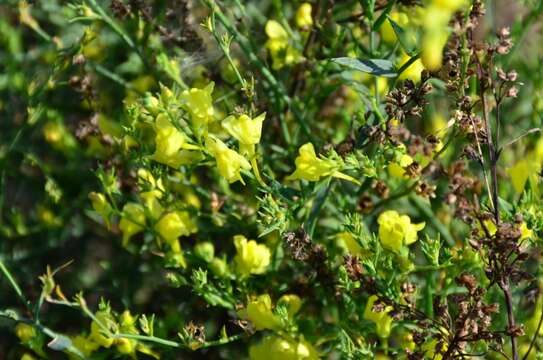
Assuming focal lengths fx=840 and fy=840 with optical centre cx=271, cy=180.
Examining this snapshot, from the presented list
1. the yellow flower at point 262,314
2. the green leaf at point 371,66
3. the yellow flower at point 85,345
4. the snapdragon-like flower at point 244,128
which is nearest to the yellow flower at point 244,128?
the snapdragon-like flower at point 244,128

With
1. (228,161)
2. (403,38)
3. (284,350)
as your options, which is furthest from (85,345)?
(403,38)

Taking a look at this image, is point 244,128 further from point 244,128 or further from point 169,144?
point 169,144

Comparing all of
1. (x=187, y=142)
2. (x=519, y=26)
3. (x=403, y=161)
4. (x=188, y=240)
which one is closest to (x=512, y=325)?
(x=403, y=161)

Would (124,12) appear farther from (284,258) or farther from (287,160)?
(284,258)

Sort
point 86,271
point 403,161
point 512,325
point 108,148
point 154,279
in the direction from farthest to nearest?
point 86,271 < point 154,279 < point 108,148 < point 403,161 < point 512,325

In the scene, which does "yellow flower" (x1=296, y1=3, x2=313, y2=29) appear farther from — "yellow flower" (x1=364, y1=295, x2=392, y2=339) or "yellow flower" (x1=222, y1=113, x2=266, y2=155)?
"yellow flower" (x1=364, y1=295, x2=392, y2=339)

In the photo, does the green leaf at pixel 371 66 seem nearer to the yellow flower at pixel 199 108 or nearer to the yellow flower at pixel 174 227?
the yellow flower at pixel 199 108

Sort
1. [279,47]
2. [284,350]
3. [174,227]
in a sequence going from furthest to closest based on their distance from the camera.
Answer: [279,47] < [174,227] < [284,350]
